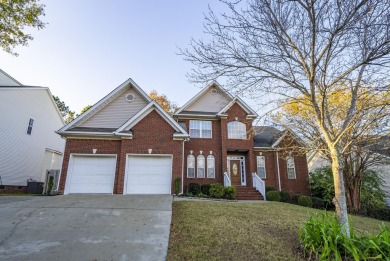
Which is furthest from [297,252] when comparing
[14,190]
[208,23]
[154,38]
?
[14,190]

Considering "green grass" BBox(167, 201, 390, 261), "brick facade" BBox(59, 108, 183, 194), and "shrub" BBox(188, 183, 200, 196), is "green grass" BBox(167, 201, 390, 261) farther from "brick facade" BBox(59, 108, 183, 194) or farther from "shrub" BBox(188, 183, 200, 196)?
"shrub" BBox(188, 183, 200, 196)

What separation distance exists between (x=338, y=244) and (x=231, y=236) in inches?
89.6

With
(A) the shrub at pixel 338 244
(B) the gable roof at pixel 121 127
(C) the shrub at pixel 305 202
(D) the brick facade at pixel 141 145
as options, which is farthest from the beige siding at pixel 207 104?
(A) the shrub at pixel 338 244

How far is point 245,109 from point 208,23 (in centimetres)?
1227

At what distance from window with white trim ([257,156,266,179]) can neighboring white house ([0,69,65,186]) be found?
63.7ft

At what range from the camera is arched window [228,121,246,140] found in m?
16.4

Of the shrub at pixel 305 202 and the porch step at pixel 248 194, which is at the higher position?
the porch step at pixel 248 194

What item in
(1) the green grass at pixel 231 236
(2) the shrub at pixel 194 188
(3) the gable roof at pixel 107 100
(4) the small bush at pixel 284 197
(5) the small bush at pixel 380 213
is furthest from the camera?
(4) the small bush at pixel 284 197

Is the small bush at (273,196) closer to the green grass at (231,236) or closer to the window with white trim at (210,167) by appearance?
the window with white trim at (210,167)

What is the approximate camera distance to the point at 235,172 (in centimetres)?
1636

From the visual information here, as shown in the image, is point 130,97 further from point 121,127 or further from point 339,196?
point 339,196

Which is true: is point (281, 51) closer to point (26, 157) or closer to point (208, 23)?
point (208, 23)

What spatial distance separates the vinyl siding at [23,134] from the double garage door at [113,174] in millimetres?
7982

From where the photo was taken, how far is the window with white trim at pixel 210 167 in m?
15.5
